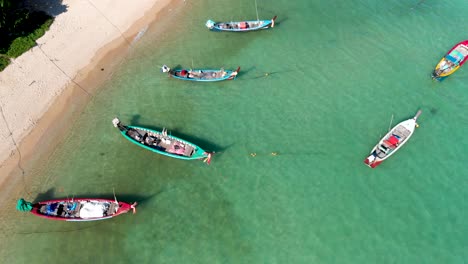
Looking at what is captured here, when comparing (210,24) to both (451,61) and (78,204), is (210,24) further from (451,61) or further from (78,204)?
(451,61)

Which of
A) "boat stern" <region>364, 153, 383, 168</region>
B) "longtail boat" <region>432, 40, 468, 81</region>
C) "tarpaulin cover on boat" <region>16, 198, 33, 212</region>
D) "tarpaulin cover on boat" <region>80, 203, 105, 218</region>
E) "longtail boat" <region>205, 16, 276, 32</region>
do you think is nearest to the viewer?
"tarpaulin cover on boat" <region>16, 198, 33, 212</region>

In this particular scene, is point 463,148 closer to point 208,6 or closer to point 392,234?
point 392,234

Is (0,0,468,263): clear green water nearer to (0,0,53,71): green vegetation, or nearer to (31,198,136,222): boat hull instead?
(31,198,136,222): boat hull

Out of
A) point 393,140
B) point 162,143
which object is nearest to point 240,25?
point 162,143

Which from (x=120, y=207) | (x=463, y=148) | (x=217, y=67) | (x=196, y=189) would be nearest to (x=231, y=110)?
(x=217, y=67)


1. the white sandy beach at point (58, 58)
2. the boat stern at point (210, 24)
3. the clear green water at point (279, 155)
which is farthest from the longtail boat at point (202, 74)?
the white sandy beach at point (58, 58)

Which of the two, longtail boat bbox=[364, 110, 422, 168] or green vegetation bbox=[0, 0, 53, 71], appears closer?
longtail boat bbox=[364, 110, 422, 168]

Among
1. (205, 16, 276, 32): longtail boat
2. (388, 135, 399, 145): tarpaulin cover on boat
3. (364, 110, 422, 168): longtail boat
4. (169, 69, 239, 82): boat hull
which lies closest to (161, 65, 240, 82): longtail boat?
(169, 69, 239, 82): boat hull
